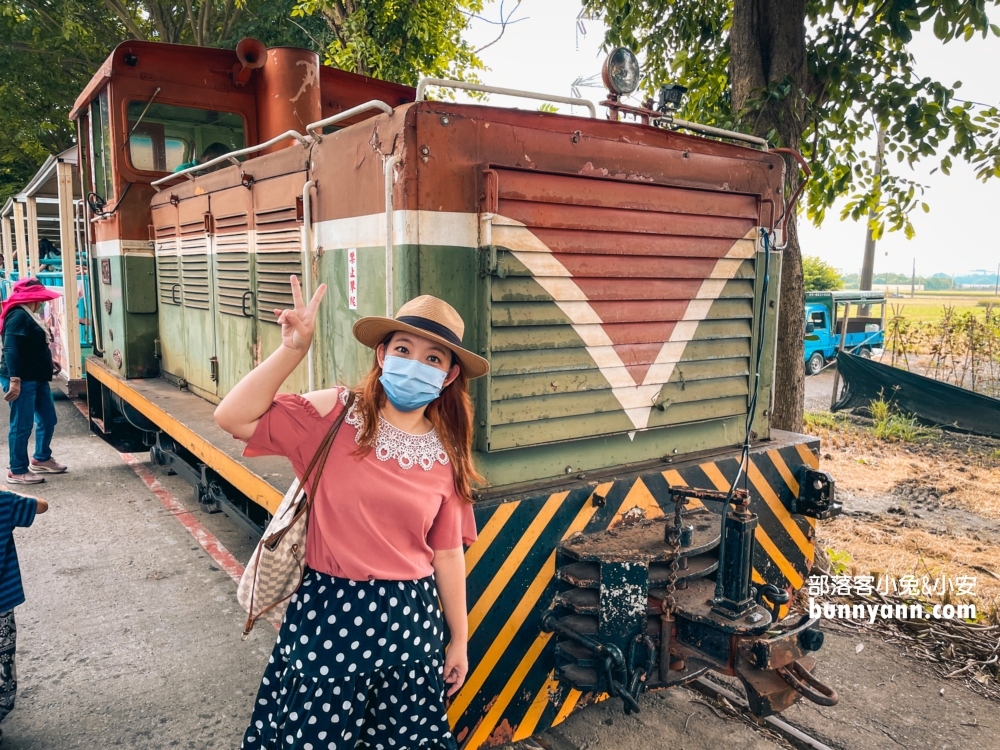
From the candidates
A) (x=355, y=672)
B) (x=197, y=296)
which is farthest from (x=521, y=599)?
(x=197, y=296)

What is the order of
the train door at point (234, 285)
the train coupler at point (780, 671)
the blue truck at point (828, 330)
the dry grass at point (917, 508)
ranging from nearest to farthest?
the train coupler at point (780, 671) < the train door at point (234, 285) < the dry grass at point (917, 508) < the blue truck at point (828, 330)

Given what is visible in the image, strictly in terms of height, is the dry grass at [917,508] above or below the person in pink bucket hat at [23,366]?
below

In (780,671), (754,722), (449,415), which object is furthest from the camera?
(754,722)

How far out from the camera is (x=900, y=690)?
342cm

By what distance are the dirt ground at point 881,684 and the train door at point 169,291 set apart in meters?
3.73

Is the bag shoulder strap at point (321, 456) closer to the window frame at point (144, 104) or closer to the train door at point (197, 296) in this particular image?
the train door at point (197, 296)

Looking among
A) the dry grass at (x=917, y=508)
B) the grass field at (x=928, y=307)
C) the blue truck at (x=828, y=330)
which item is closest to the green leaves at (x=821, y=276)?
the grass field at (x=928, y=307)

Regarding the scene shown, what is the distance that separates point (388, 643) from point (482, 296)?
111cm

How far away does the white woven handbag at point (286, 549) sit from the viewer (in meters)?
2.00

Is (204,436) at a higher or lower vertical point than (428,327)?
lower

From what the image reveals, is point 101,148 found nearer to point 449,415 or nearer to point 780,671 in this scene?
point 449,415

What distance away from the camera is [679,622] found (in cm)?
248

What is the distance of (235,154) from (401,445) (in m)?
2.32

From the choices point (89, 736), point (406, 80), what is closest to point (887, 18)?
point (89, 736)
